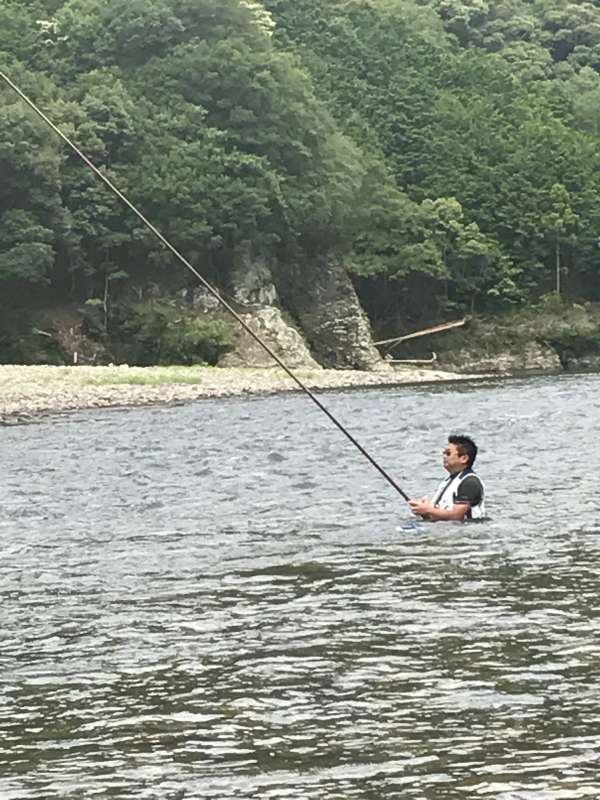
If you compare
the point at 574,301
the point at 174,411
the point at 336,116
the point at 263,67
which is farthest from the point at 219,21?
the point at 174,411

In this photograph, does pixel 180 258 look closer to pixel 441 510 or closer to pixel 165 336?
pixel 441 510

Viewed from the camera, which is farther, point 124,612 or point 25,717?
point 124,612

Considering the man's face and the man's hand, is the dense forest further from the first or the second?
the man's hand

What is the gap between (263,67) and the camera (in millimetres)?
80188

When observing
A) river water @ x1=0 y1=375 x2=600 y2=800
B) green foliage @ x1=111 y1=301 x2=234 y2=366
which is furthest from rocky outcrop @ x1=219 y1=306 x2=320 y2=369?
river water @ x1=0 y1=375 x2=600 y2=800

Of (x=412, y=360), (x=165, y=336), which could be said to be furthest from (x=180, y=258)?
(x=412, y=360)

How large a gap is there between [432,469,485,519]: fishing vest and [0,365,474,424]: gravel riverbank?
24.1 metres

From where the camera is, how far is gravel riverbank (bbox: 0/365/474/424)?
46938 millimetres

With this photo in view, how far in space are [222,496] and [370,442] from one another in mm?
9463

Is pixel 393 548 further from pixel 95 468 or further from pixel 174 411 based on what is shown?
pixel 174 411

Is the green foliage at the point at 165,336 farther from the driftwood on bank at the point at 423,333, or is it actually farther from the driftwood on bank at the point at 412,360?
the driftwood on bank at the point at 423,333

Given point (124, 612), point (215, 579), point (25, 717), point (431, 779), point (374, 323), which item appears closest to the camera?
point (431, 779)

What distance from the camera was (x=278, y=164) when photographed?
3206 inches

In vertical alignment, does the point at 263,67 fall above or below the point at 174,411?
above
